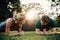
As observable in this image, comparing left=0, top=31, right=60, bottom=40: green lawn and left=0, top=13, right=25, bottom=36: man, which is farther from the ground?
left=0, top=13, right=25, bottom=36: man

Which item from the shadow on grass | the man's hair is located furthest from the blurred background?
the shadow on grass

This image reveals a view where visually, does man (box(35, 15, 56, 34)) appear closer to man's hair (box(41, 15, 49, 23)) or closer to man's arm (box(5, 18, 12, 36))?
man's hair (box(41, 15, 49, 23))

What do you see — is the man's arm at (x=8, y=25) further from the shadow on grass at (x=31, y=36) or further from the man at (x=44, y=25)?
the man at (x=44, y=25)

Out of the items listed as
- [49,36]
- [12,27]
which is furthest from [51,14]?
[12,27]

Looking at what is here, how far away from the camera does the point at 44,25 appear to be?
2623 millimetres

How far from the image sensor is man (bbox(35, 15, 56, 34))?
2596 millimetres

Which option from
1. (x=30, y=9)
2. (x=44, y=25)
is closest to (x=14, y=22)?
(x=30, y=9)

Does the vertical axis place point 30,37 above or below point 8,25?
below

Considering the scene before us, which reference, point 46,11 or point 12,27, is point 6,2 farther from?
point 46,11

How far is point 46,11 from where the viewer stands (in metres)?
2.62

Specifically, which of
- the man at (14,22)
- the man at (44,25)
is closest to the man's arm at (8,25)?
the man at (14,22)

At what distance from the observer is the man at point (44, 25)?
260cm

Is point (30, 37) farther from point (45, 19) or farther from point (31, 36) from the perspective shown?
point (45, 19)

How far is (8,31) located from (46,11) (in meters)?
0.59
